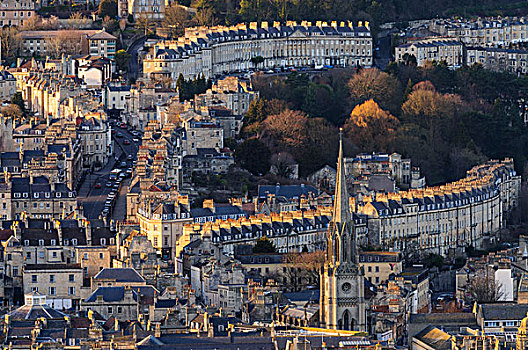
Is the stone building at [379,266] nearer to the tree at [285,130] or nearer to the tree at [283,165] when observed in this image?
the tree at [283,165]

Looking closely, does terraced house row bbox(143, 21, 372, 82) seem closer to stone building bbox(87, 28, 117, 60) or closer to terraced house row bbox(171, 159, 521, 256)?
stone building bbox(87, 28, 117, 60)

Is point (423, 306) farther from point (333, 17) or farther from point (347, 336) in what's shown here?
point (333, 17)

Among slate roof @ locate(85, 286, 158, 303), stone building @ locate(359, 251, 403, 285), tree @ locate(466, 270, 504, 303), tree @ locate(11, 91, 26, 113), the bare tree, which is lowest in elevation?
tree @ locate(466, 270, 504, 303)

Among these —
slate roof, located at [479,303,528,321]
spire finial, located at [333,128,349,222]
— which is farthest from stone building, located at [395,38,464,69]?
spire finial, located at [333,128,349,222]

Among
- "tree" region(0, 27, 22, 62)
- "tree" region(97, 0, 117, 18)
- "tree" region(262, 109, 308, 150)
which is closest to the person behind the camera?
"tree" region(262, 109, 308, 150)

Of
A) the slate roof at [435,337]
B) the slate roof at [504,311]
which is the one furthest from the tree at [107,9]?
the slate roof at [435,337]

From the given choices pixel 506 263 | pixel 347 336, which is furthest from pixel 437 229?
pixel 347 336

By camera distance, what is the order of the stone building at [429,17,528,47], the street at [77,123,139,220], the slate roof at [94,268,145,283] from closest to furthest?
1. the slate roof at [94,268,145,283]
2. the street at [77,123,139,220]
3. the stone building at [429,17,528,47]
